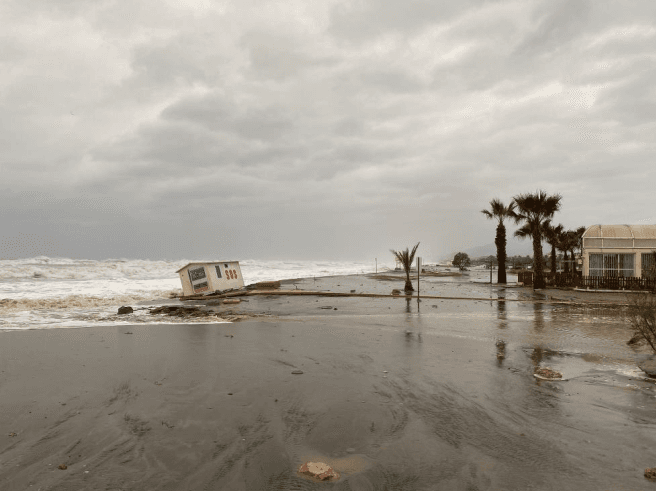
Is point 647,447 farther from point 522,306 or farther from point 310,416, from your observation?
point 522,306

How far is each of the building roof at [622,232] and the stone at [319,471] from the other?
3723cm

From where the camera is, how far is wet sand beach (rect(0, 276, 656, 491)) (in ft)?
15.4

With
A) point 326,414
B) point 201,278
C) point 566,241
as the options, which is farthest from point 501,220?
point 326,414

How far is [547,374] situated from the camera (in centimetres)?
860

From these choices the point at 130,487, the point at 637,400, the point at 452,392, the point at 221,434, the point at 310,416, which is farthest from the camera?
the point at 452,392

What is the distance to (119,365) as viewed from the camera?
9797 millimetres

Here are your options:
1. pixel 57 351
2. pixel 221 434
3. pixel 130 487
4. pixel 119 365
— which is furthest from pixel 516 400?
pixel 57 351

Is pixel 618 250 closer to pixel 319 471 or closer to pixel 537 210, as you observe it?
pixel 537 210

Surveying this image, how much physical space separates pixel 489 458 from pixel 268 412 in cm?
336

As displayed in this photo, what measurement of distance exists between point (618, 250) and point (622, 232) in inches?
65.7

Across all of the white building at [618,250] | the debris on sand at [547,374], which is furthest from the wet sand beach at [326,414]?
the white building at [618,250]

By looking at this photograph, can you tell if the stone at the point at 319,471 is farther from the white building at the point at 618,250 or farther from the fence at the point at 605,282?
the white building at the point at 618,250

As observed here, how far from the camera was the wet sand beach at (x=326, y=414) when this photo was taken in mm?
4707

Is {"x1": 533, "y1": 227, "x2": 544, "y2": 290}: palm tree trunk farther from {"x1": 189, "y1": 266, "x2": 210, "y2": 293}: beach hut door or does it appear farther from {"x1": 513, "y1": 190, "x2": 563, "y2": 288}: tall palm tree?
{"x1": 189, "y1": 266, "x2": 210, "y2": 293}: beach hut door
